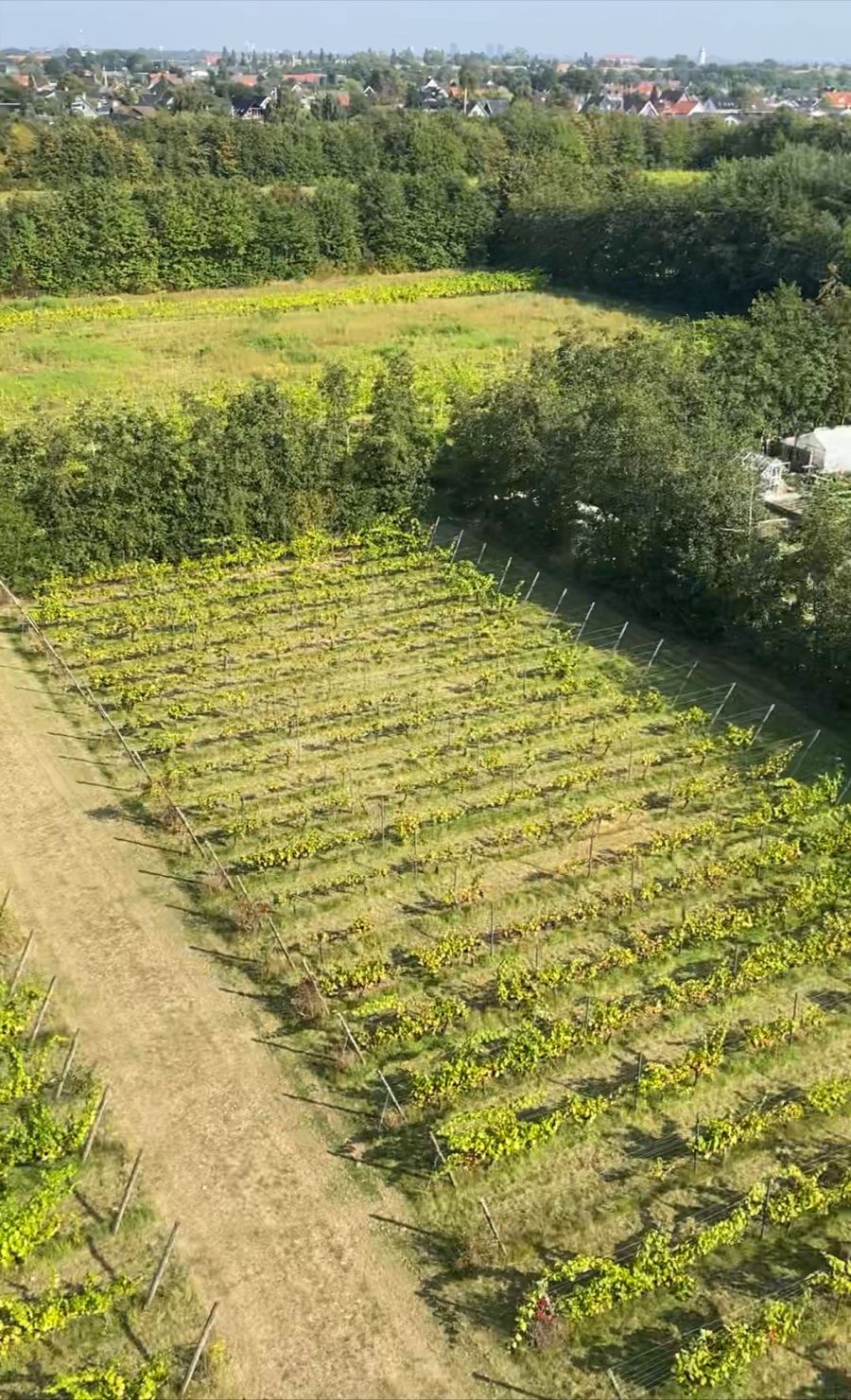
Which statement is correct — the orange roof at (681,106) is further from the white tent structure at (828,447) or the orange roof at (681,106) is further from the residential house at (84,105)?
the white tent structure at (828,447)

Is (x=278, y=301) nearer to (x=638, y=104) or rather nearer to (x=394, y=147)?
(x=394, y=147)

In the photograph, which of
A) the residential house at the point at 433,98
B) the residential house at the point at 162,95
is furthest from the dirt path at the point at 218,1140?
the residential house at the point at 433,98

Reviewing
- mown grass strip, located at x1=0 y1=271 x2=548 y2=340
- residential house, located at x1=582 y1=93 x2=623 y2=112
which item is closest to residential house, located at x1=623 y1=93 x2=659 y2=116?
residential house, located at x1=582 y1=93 x2=623 y2=112

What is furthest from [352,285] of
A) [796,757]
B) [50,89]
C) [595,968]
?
[50,89]

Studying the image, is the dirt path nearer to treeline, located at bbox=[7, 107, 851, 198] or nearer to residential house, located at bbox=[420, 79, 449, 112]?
treeline, located at bbox=[7, 107, 851, 198]

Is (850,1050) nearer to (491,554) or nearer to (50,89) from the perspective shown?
(491,554)

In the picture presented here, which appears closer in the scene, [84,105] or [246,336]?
[246,336]

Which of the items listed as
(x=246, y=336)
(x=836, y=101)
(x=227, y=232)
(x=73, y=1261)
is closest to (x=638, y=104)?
(x=836, y=101)
